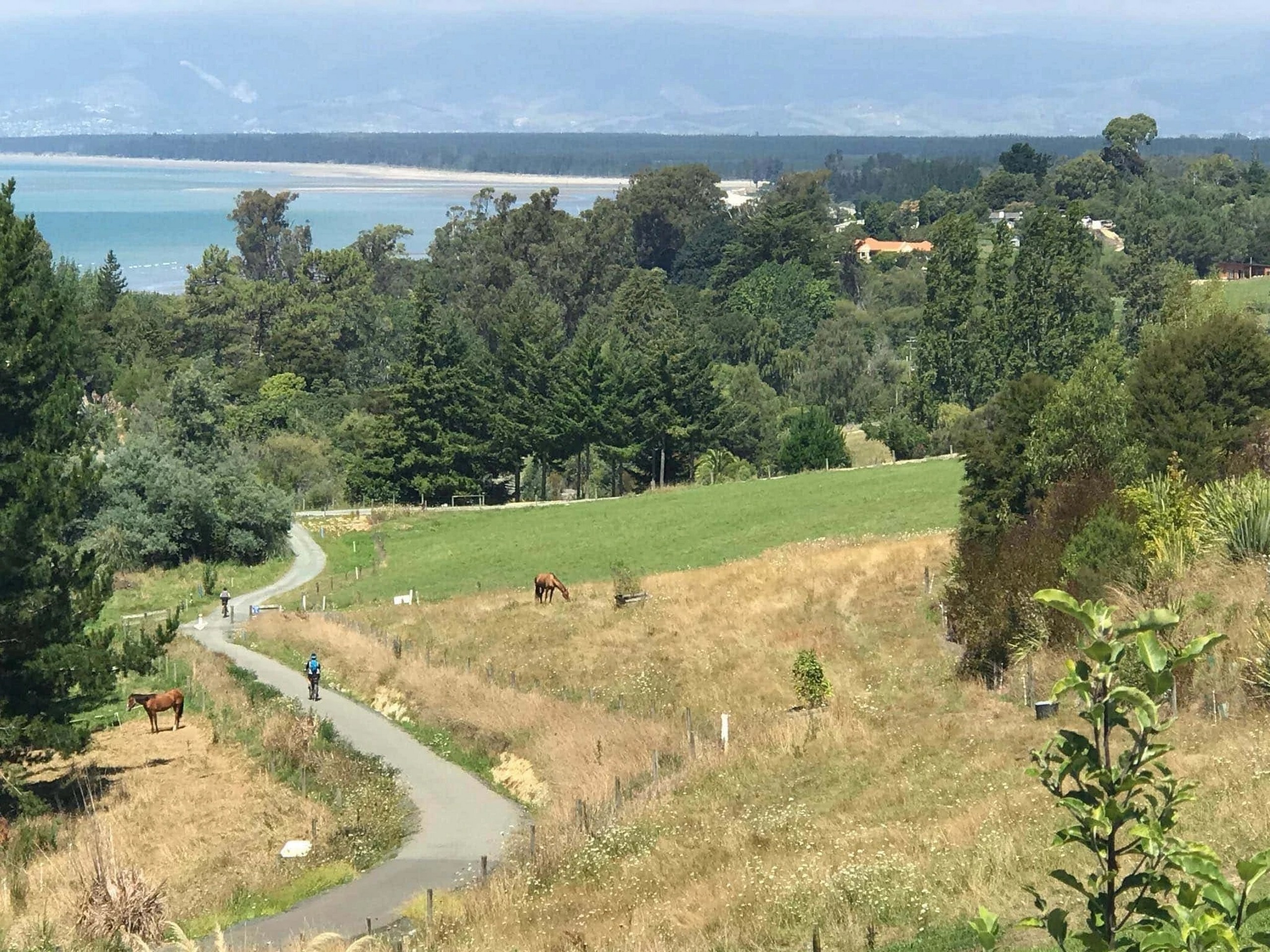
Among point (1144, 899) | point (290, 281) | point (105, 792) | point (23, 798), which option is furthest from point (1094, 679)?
point (290, 281)

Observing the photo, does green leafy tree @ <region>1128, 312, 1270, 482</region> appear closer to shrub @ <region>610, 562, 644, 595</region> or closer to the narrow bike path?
shrub @ <region>610, 562, 644, 595</region>

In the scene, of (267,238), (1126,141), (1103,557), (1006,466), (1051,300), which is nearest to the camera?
(1103,557)

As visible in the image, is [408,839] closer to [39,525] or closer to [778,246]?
[39,525]

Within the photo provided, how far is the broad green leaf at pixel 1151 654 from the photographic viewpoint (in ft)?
19.8

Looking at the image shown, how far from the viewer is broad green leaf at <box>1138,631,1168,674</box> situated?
6027mm

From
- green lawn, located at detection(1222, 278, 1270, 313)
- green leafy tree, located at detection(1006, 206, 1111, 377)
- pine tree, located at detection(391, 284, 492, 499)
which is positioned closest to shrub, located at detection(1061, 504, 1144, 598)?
pine tree, located at detection(391, 284, 492, 499)

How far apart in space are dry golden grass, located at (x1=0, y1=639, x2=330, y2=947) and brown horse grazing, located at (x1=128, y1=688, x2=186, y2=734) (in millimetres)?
251

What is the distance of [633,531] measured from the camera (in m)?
58.9

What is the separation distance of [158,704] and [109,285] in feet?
354

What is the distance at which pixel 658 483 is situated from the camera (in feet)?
267

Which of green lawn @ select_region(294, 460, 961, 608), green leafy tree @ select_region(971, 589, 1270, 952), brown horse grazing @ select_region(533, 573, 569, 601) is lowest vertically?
green lawn @ select_region(294, 460, 961, 608)

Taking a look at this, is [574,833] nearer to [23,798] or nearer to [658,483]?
[23,798]

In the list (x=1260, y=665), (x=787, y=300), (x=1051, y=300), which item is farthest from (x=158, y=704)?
(x=787, y=300)

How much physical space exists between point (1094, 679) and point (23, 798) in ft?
74.2
